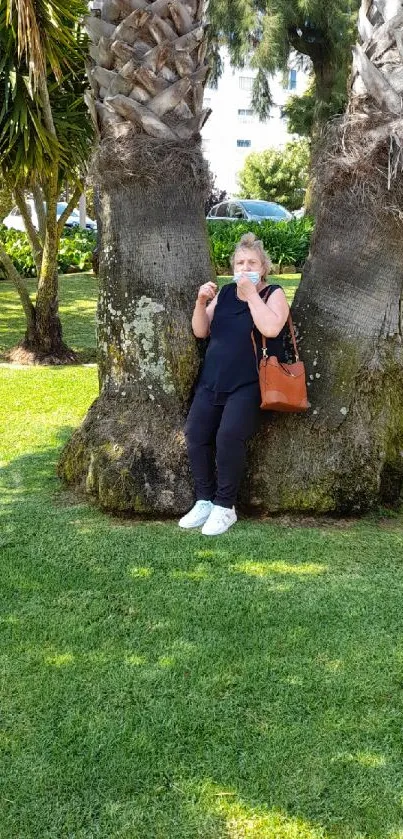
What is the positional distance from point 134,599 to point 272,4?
22616mm

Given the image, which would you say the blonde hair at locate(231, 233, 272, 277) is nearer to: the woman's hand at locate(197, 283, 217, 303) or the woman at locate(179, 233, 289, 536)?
the woman at locate(179, 233, 289, 536)

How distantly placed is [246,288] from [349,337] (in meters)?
0.67

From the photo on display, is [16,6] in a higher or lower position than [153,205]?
higher

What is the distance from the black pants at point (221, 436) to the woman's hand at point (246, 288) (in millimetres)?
498

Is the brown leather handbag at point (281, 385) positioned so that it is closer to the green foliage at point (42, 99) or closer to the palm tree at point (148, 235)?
the palm tree at point (148, 235)

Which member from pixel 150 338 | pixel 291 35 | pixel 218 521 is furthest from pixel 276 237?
pixel 218 521

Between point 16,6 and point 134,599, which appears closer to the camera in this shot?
point 134,599

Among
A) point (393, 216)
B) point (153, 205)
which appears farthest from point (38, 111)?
point (393, 216)

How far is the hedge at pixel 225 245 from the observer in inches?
664

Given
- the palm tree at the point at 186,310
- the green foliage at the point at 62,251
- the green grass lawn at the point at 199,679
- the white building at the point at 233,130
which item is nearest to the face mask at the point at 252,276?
the palm tree at the point at 186,310

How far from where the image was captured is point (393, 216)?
4328 mm

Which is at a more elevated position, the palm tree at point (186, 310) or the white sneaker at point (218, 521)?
the palm tree at point (186, 310)

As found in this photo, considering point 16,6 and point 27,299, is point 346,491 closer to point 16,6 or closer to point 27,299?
point 16,6

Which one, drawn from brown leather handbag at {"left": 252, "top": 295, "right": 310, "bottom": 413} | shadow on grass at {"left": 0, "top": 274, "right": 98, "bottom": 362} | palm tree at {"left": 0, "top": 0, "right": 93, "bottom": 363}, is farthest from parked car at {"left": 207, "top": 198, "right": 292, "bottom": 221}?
brown leather handbag at {"left": 252, "top": 295, "right": 310, "bottom": 413}
